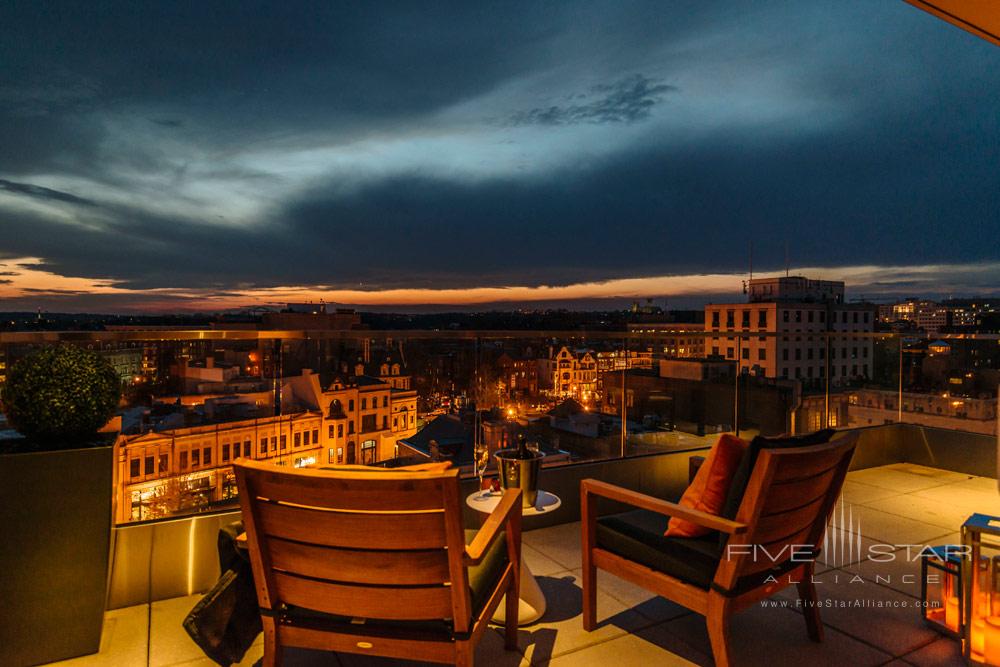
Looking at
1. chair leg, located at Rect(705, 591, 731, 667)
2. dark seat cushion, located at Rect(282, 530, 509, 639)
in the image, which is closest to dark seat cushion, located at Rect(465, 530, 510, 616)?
dark seat cushion, located at Rect(282, 530, 509, 639)

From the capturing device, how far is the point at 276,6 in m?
8.74

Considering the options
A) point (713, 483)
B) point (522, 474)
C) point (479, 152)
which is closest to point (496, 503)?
point (522, 474)

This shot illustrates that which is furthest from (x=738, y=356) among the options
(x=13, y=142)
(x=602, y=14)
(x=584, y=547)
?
(x=13, y=142)

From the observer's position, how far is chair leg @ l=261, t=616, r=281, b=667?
5.45 feet

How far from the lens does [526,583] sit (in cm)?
255

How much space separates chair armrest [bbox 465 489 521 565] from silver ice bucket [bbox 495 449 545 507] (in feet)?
0.76

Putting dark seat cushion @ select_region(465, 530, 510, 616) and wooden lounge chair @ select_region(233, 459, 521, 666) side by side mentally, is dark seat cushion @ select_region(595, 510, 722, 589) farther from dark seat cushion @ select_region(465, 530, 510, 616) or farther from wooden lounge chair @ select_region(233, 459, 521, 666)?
wooden lounge chair @ select_region(233, 459, 521, 666)

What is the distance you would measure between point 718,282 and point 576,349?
77.0ft

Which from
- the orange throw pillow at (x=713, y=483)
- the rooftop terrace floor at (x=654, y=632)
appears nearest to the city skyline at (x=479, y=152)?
the rooftop terrace floor at (x=654, y=632)

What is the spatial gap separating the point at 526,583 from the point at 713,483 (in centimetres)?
103

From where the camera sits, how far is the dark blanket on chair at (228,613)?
184 centimetres

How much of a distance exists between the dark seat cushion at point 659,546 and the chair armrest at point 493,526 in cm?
48

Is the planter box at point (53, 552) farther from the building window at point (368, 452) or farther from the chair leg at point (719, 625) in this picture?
the chair leg at point (719, 625)

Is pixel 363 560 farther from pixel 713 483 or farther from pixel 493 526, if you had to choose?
pixel 713 483
